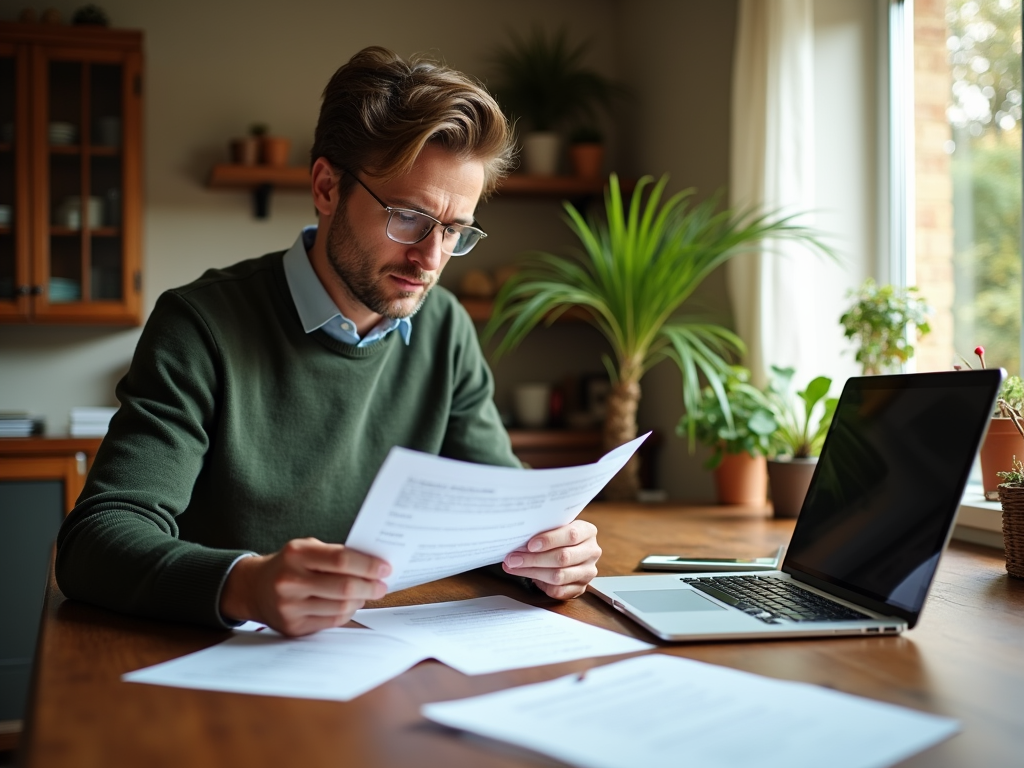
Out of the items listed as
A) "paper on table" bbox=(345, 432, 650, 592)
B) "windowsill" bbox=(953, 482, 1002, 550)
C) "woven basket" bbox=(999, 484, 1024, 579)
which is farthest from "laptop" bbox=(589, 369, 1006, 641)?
"windowsill" bbox=(953, 482, 1002, 550)

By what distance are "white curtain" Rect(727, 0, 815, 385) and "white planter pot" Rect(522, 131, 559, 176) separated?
1088 millimetres

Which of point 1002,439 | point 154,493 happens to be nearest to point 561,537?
point 154,493

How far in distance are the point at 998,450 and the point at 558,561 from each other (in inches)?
34.7

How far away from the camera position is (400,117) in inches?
56.6

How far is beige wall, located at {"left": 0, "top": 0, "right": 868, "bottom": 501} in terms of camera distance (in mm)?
3426

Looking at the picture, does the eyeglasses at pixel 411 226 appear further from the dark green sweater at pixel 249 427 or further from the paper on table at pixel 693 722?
the paper on table at pixel 693 722

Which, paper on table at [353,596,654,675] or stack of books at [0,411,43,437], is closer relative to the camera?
paper on table at [353,596,654,675]

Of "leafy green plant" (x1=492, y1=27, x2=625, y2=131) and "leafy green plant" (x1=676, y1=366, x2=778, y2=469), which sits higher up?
"leafy green plant" (x1=492, y1=27, x2=625, y2=131)

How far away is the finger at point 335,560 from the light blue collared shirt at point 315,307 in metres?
0.69

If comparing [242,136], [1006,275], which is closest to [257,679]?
[1006,275]

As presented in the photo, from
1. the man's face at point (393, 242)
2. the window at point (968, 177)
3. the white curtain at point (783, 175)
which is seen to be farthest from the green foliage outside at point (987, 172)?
the man's face at point (393, 242)

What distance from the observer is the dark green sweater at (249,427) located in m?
1.08

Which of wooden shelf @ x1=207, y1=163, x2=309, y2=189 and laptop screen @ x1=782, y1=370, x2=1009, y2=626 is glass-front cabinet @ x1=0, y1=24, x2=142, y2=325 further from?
laptop screen @ x1=782, y1=370, x2=1009, y2=626

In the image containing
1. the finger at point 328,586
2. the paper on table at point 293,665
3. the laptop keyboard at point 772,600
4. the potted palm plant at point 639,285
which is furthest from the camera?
the potted palm plant at point 639,285
